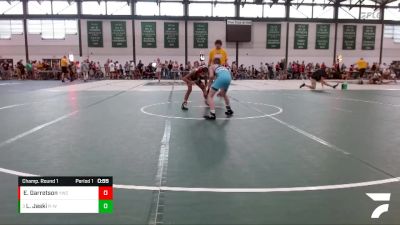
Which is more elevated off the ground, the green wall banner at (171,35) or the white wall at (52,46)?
the green wall banner at (171,35)

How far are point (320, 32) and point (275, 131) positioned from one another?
31.8 meters

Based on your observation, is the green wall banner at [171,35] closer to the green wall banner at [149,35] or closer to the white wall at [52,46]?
the green wall banner at [149,35]

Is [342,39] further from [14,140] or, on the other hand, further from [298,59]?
[14,140]

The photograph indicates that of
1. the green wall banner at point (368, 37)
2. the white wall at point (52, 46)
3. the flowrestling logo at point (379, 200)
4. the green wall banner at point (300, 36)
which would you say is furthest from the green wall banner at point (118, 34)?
the flowrestling logo at point (379, 200)

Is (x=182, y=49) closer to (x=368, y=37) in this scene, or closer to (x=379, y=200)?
(x=368, y=37)

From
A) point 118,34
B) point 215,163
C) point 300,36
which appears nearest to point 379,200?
point 215,163

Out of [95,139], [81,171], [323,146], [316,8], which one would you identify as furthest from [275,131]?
[316,8]

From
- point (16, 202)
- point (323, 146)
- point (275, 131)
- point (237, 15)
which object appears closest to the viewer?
point (16, 202)

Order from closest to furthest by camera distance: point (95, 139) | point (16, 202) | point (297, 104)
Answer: point (16, 202), point (95, 139), point (297, 104)

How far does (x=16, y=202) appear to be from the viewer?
332cm

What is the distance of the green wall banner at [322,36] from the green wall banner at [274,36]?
387 centimetres

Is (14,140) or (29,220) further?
(14,140)

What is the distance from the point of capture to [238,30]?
3444 cm

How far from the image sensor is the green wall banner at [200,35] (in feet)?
113
